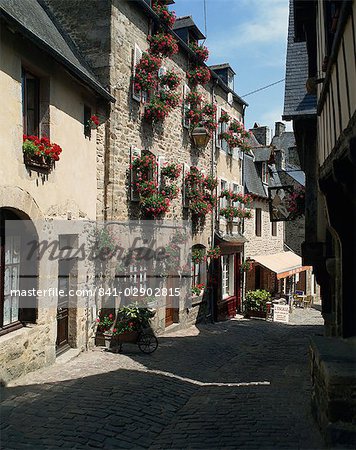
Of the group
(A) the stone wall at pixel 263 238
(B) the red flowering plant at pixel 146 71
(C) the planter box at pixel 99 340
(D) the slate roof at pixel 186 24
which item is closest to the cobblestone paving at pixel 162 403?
(C) the planter box at pixel 99 340

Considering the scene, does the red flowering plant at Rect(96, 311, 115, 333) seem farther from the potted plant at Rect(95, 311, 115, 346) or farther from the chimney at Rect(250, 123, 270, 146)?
the chimney at Rect(250, 123, 270, 146)

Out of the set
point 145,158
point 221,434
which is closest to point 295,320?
point 145,158

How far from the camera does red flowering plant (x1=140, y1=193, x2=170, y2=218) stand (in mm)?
11414

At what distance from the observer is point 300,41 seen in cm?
976

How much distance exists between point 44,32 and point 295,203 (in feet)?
21.8

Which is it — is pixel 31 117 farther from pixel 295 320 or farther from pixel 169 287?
pixel 295 320

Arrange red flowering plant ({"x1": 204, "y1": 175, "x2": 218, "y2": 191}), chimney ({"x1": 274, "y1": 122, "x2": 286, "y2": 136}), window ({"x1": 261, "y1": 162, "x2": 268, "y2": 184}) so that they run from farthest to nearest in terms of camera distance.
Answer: chimney ({"x1": 274, "y1": 122, "x2": 286, "y2": 136})
window ({"x1": 261, "y1": 162, "x2": 268, "y2": 184})
red flowering plant ({"x1": 204, "y1": 175, "x2": 218, "y2": 191})

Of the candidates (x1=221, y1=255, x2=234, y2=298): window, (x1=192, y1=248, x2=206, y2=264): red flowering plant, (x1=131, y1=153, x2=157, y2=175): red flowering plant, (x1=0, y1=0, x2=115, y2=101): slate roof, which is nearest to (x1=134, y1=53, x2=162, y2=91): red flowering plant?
(x1=0, y1=0, x2=115, y2=101): slate roof

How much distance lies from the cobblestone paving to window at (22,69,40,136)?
4058mm

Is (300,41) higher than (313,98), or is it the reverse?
(300,41)

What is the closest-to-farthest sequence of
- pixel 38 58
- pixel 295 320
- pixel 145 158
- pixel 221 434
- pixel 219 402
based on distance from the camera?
1. pixel 221 434
2. pixel 219 402
3. pixel 38 58
4. pixel 145 158
5. pixel 295 320

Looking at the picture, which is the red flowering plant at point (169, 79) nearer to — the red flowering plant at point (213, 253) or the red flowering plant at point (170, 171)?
the red flowering plant at point (170, 171)

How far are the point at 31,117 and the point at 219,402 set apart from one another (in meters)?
5.50

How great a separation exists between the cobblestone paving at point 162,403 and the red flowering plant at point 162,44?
7.47 m
